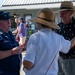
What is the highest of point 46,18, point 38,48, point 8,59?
point 46,18

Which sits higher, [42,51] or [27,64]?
[42,51]

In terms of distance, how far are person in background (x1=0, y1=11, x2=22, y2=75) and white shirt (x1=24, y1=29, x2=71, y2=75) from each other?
13.2 inches

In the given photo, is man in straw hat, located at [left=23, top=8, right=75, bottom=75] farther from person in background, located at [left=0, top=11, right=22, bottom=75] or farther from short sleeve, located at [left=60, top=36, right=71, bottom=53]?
person in background, located at [left=0, top=11, right=22, bottom=75]

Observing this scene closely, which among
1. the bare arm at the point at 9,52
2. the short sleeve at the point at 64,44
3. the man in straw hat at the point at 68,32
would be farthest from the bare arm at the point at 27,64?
the man in straw hat at the point at 68,32

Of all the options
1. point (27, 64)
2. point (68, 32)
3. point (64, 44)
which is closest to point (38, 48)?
point (27, 64)

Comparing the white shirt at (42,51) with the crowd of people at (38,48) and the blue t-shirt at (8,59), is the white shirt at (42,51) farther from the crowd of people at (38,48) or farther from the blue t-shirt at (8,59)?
the blue t-shirt at (8,59)

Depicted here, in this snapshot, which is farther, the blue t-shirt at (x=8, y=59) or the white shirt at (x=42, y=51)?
the blue t-shirt at (x=8, y=59)

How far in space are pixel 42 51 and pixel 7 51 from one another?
47 cm

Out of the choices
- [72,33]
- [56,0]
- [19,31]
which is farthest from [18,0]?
[72,33]

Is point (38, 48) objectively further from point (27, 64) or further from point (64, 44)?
point (64, 44)

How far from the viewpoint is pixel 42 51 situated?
11.7 ft

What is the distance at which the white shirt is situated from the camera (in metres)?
3.50

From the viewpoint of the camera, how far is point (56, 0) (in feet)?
83.1

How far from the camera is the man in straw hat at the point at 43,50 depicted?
350cm
